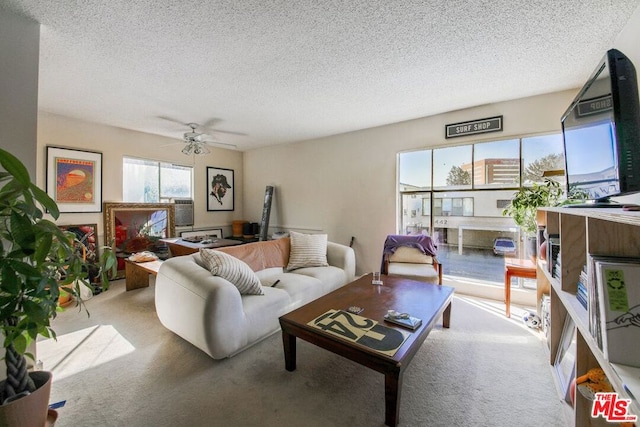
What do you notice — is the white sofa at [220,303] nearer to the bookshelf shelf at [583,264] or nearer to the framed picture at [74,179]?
the bookshelf shelf at [583,264]

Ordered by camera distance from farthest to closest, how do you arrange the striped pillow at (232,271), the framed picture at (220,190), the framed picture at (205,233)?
the framed picture at (220,190) → the framed picture at (205,233) → the striped pillow at (232,271)

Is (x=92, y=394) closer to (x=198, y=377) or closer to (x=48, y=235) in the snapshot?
Answer: (x=198, y=377)

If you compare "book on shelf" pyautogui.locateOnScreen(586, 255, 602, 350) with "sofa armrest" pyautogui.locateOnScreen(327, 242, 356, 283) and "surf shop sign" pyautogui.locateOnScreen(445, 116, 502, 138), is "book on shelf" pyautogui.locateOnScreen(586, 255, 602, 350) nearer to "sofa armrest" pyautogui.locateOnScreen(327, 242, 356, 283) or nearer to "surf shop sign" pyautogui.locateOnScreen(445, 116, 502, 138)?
"sofa armrest" pyautogui.locateOnScreen(327, 242, 356, 283)

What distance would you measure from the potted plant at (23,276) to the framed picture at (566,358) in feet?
8.63

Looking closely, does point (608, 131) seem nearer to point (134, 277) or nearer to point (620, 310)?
point (620, 310)

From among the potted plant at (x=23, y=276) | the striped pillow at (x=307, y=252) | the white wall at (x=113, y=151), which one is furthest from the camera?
the white wall at (x=113, y=151)

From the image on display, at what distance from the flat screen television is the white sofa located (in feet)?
7.74

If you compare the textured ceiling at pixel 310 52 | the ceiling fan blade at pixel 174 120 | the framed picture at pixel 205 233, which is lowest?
the framed picture at pixel 205 233

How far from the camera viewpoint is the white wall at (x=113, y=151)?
3.66 m

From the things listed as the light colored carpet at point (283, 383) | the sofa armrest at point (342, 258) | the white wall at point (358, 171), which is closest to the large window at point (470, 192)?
the white wall at point (358, 171)

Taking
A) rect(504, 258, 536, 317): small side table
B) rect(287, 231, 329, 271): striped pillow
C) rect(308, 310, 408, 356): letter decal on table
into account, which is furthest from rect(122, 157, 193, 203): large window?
rect(504, 258, 536, 317): small side table

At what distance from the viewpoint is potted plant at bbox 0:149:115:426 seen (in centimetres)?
86

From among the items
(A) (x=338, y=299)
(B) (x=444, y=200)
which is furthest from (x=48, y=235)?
(B) (x=444, y=200)

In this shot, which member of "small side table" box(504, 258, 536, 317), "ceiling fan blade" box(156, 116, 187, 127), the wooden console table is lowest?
"small side table" box(504, 258, 536, 317)
